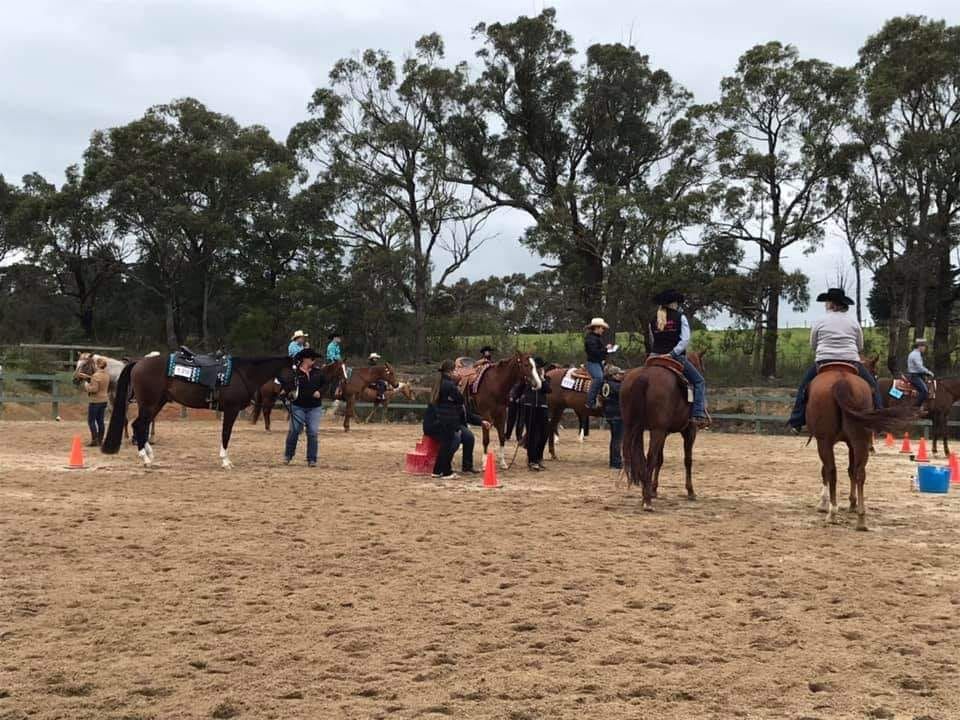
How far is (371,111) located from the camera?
131ft

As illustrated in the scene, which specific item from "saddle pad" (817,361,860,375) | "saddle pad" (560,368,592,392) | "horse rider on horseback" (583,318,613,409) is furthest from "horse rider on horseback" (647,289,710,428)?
"saddle pad" (560,368,592,392)

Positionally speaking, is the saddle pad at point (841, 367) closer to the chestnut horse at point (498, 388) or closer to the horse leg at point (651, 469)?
the horse leg at point (651, 469)

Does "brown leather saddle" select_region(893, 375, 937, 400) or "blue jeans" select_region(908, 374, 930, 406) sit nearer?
"brown leather saddle" select_region(893, 375, 937, 400)

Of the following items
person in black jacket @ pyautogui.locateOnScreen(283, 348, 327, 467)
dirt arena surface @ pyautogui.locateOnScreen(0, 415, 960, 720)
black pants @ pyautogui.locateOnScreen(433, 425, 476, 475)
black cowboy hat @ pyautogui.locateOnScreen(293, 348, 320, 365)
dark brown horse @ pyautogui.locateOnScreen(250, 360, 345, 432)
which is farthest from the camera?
dark brown horse @ pyautogui.locateOnScreen(250, 360, 345, 432)

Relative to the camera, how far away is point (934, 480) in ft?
39.8

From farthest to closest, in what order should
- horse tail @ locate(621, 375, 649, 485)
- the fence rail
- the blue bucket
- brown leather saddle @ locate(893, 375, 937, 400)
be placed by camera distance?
the fence rail → brown leather saddle @ locate(893, 375, 937, 400) → the blue bucket → horse tail @ locate(621, 375, 649, 485)

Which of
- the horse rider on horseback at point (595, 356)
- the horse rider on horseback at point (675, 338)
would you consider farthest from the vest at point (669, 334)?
the horse rider on horseback at point (595, 356)

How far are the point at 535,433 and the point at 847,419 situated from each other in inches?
241

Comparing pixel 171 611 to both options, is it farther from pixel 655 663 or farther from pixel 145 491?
pixel 145 491

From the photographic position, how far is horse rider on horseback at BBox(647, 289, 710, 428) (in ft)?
35.0

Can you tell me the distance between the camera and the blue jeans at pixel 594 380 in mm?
14516

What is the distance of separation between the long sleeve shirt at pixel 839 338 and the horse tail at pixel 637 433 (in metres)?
2.05

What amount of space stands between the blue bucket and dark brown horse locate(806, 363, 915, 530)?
2852 mm

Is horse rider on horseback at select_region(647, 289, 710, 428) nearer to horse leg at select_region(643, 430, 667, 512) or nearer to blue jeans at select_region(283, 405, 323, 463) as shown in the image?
horse leg at select_region(643, 430, 667, 512)
